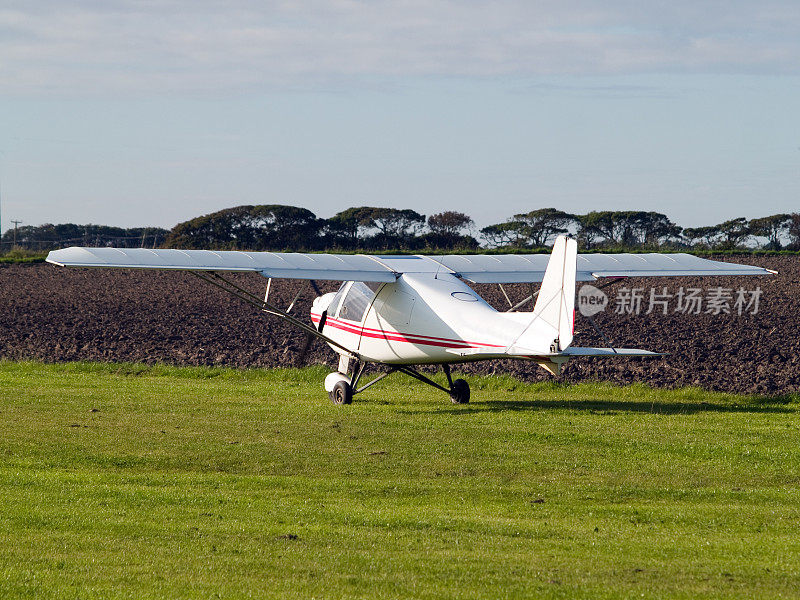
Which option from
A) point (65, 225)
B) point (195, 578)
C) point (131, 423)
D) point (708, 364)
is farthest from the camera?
point (65, 225)

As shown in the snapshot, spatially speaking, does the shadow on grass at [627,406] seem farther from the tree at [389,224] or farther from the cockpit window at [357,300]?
the tree at [389,224]

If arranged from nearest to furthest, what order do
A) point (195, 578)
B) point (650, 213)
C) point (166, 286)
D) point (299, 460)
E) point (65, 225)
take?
point (195, 578), point (299, 460), point (166, 286), point (650, 213), point (65, 225)

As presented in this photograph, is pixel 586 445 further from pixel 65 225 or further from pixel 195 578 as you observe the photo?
pixel 65 225

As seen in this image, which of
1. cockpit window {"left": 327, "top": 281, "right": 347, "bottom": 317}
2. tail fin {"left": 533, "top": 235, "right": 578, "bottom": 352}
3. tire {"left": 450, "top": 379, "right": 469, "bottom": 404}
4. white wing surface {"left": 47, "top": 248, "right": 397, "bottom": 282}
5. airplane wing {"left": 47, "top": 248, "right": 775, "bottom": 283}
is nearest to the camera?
tail fin {"left": 533, "top": 235, "right": 578, "bottom": 352}

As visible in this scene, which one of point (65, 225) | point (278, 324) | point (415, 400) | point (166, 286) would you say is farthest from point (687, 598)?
point (65, 225)

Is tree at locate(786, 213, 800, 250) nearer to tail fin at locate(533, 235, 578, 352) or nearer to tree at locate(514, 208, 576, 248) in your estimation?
tree at locate(514, 208, 576, 248)

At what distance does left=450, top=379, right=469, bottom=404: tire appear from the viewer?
16594 mm

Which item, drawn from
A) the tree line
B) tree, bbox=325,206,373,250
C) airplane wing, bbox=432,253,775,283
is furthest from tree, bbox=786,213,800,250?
airplane wing, bbox=432,253,775,283

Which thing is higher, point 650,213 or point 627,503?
point 650,213

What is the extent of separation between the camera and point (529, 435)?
12.9 meters

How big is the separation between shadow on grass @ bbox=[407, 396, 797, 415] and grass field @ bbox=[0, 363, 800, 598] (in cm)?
8

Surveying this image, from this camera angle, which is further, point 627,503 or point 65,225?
point 65,225

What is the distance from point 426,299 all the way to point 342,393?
2.37 m

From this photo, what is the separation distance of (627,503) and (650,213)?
218ft
